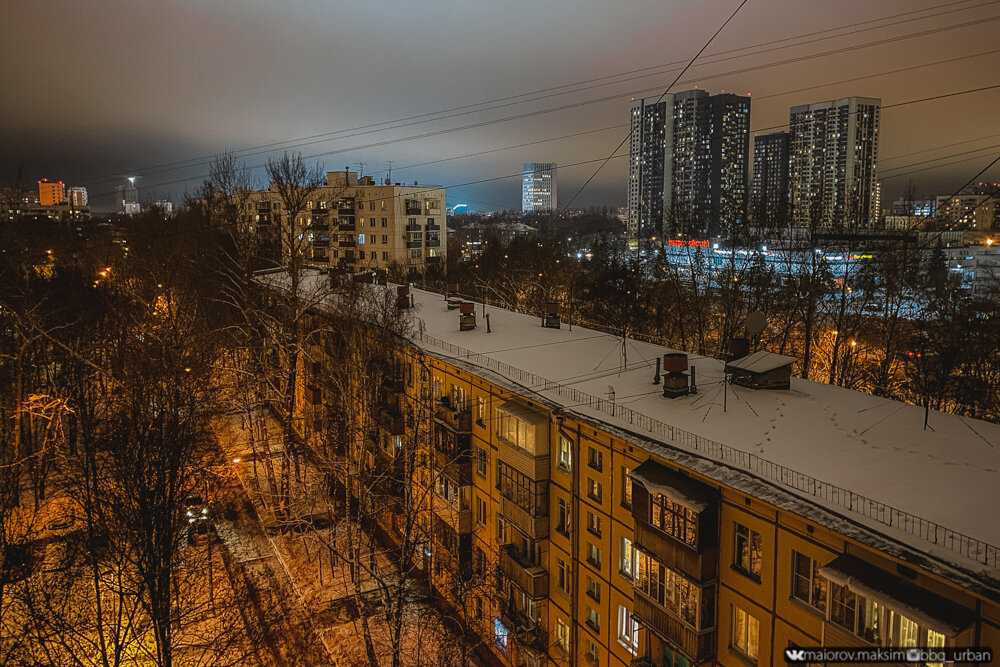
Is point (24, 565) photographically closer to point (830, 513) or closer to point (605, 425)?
point (605, 425)

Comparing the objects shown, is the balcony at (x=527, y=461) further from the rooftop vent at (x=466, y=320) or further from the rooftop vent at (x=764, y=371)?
the rooftop vent at (x=466, y=320)

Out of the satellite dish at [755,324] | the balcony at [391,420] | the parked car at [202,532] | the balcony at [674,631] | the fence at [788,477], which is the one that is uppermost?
the satellite dish at [755,324]

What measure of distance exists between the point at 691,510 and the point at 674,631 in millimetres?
2077

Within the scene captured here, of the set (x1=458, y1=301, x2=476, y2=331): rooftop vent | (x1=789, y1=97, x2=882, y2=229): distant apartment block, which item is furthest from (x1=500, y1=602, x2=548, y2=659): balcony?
(x1=789, y1=97, x2=882, y2=229): distant apartment block

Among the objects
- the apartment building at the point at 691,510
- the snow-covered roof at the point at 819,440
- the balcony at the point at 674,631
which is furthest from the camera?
the balcony at the point at 674,631

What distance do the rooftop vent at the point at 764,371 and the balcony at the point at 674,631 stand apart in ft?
15.1

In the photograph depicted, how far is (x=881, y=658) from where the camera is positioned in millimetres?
6910

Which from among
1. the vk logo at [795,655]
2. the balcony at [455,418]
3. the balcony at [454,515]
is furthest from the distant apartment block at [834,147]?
the vk logo at [795,655]

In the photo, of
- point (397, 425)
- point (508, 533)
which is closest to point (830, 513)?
point (508, 533)

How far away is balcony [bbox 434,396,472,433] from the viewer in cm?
1552

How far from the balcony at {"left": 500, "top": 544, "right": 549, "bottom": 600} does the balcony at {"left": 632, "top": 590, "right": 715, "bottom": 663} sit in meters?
2.92

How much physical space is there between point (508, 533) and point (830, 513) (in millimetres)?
8219

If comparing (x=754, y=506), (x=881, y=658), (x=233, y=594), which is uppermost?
(x=754, y=506)

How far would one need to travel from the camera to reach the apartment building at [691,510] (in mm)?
7176
